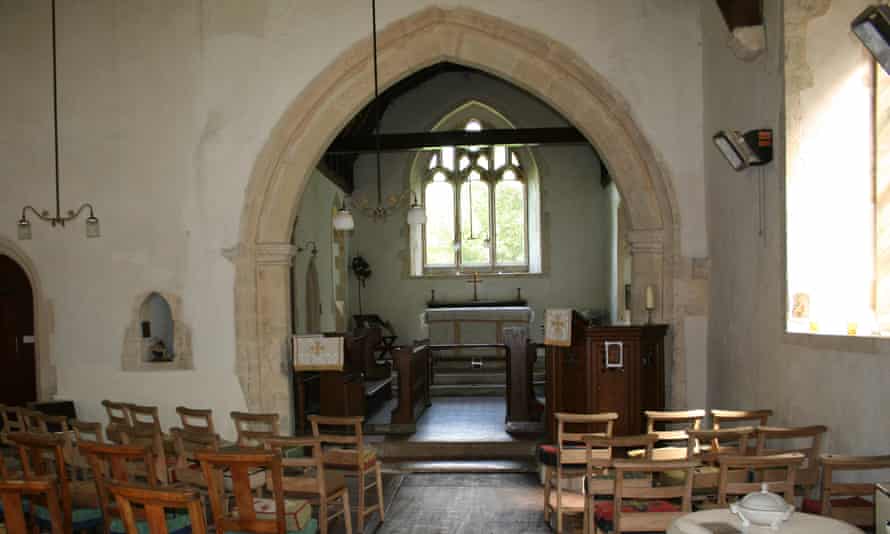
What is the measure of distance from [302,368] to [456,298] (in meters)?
6.94

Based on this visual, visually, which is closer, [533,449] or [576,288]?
[533,449]

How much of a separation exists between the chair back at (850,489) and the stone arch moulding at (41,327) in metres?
6.95

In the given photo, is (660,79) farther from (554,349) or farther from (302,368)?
(302,368)

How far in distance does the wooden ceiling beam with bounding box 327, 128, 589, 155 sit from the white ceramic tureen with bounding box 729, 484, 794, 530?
7895 mm

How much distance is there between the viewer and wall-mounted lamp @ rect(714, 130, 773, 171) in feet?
16.8

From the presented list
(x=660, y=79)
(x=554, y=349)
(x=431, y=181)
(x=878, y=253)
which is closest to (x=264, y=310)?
(x=554, y=349)

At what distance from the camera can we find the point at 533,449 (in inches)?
277

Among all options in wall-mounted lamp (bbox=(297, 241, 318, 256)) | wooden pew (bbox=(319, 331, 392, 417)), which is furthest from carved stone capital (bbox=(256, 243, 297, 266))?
wall-mounted lamp (bbox=(297, 241, 318, 256))

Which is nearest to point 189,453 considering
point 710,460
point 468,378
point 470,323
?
point 710,460

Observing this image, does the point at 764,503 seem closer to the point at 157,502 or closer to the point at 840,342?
the point at 840,342

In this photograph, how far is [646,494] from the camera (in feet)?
10.7

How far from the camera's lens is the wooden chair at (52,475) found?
3.62m

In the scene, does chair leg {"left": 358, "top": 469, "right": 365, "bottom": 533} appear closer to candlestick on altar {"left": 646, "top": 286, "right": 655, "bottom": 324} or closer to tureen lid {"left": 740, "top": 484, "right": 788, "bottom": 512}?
tureen lid {"left": 740, "top": 484, "right": 788, "bottom": 512}

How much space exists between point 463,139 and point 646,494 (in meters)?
7.35
